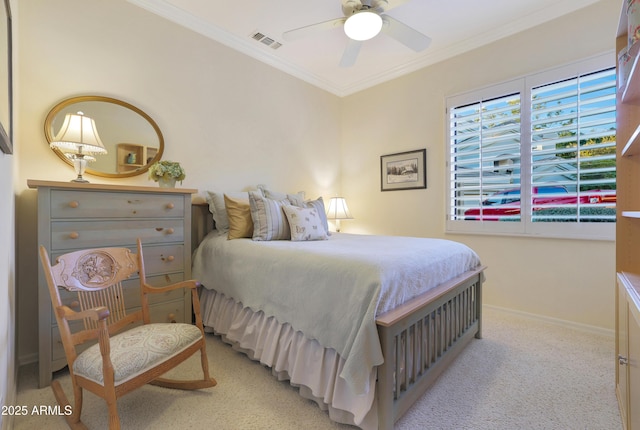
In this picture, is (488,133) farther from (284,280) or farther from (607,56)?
(284,280)

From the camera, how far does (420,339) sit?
1.62 m

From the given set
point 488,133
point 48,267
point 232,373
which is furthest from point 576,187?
point 48,267

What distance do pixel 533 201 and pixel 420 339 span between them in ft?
6.58

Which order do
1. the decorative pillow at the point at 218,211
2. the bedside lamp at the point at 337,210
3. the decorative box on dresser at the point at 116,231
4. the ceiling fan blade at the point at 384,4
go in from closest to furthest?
1. the decorative box on dresser at the point at 116,231
2. the ceiling fan blade at the point at 384,4
3. the decorative pillow at the point at 218,211
4. the bedside lamp at the point at 337,210

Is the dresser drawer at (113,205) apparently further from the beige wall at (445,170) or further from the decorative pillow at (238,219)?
the beige wall at (445,170)

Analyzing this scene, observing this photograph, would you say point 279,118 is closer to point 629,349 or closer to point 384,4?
point 384,4

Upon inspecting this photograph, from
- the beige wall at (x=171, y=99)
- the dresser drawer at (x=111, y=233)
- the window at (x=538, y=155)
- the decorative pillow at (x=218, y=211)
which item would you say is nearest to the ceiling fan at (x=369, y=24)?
the beige wall at (x=171, y=99)

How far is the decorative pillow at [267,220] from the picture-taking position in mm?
2363

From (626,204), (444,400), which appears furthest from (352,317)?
(626,204)

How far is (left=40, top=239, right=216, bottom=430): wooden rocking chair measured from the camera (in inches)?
47.2

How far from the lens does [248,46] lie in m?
3.16

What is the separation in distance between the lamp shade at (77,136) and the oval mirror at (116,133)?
0.14 metres

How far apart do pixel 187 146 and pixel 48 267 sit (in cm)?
170

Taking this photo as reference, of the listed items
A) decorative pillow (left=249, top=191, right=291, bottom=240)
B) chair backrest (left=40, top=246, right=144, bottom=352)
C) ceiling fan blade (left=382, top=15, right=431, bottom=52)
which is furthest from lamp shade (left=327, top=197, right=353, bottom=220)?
chair backrest (left=40, top=246, right=144, bottom=352)
